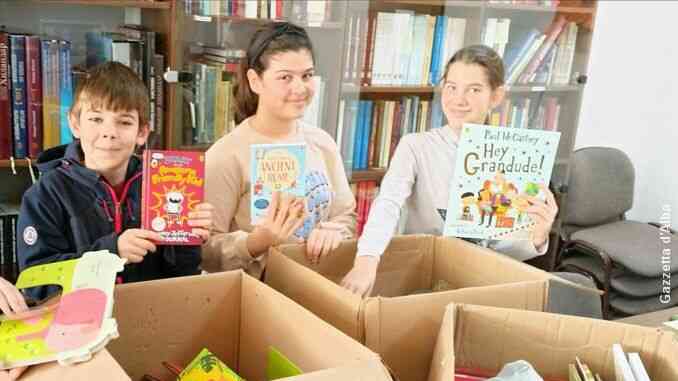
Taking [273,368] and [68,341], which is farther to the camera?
[273,368]

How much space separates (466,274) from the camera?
152cm

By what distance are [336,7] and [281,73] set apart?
1.22 meters

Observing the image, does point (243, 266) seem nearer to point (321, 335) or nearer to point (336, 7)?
point (321, 335)

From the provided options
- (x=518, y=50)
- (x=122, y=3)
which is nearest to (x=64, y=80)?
(x=122, y=3)

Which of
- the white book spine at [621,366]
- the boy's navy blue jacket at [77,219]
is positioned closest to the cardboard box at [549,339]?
the white book spine at [621,366]

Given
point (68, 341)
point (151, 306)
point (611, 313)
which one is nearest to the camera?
point (68, 341)

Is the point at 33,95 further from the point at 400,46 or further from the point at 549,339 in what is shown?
the point at 549,339

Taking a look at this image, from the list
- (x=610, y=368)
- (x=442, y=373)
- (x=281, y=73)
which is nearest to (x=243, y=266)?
(x=281, y=73)

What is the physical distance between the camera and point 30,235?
4.39 ft

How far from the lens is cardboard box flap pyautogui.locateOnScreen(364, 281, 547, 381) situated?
1.14m

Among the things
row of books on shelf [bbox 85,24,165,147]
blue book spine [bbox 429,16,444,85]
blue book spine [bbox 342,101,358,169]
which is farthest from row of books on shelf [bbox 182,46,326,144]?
blue book spine [bbox 429,16,444,85]

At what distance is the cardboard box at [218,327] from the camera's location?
1.09 m

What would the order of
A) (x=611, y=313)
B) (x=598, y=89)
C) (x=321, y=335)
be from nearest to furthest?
1. (x=321, y=335)
2. (x=611, y=313)
3. (x=598, y=89)

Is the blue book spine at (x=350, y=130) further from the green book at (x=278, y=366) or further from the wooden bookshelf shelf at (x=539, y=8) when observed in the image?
the green book at (x=278, y=366)
